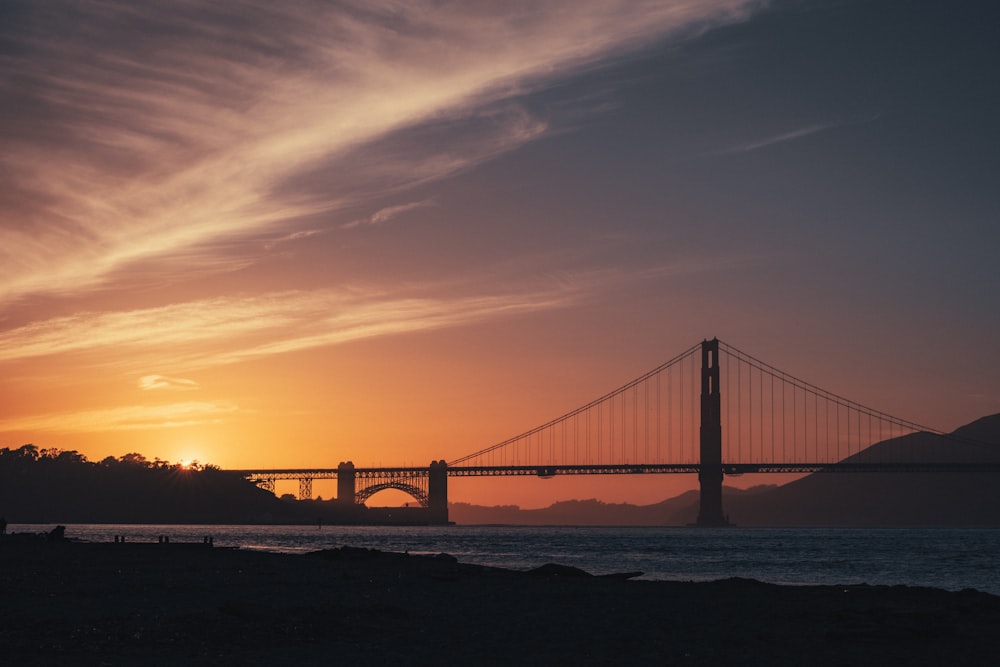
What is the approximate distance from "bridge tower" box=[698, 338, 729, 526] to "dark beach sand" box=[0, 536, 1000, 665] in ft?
467

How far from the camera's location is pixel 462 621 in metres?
25.6

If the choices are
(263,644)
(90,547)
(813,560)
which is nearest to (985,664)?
(263,644)

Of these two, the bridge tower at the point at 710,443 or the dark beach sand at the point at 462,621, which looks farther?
the bridge tower at the point at 710,443

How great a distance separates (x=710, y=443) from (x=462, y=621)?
158 meters

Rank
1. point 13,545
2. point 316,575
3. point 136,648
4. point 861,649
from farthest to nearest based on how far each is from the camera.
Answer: point 13,545, point 316,575, point 861,649, point 136,648

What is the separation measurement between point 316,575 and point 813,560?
47533mm

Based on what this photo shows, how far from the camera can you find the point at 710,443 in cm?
17925

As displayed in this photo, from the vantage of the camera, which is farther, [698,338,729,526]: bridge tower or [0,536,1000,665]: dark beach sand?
[698,338,729,526]: bridge tower

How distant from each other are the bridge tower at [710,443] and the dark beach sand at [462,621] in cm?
14242

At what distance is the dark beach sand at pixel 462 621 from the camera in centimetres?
2041

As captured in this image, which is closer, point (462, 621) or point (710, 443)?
point (462, 621)

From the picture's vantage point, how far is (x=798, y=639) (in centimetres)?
2336

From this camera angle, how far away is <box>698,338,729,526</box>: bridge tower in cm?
17850

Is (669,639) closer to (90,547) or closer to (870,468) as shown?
(90,547)
